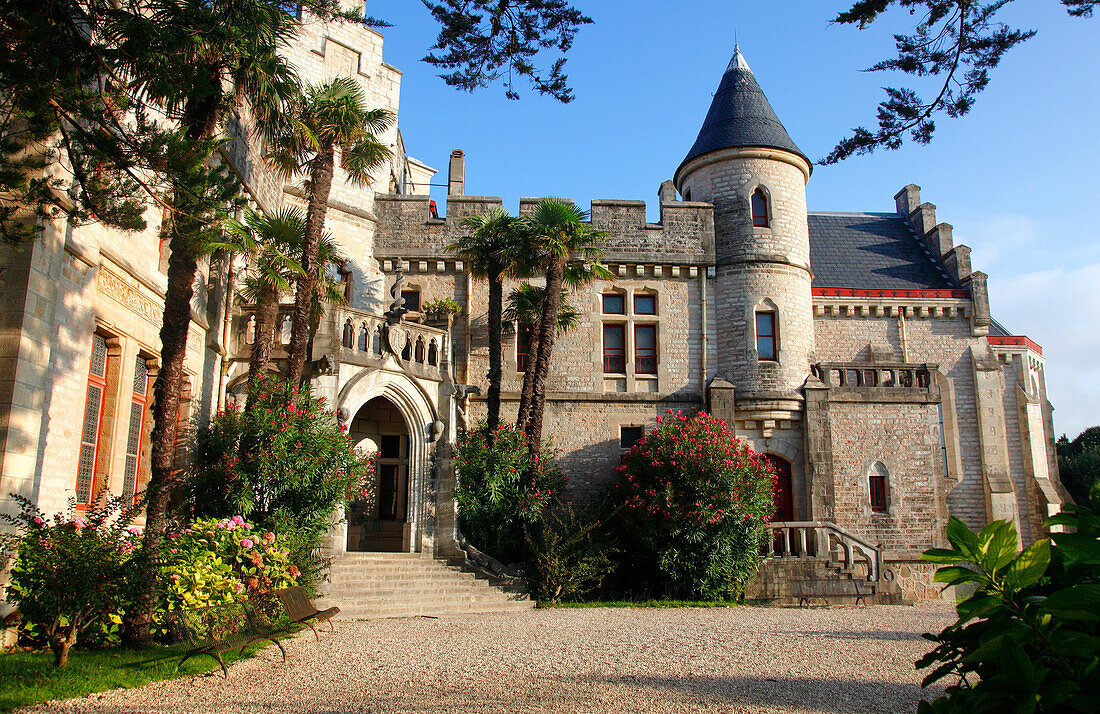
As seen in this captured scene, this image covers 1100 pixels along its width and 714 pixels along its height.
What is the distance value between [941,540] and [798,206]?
942cm

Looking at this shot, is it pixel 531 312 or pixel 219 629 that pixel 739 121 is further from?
pixel 219 629

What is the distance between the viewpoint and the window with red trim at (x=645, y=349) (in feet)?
67.2

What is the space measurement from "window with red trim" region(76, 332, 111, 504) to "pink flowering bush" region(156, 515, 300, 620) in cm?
146

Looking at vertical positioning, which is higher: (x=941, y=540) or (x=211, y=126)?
(x=211, y=126)

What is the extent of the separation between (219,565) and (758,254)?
51.2ft

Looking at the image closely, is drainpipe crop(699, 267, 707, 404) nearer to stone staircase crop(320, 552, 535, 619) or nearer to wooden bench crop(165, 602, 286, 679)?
stone staircase crop(320, 552, 535, 619)

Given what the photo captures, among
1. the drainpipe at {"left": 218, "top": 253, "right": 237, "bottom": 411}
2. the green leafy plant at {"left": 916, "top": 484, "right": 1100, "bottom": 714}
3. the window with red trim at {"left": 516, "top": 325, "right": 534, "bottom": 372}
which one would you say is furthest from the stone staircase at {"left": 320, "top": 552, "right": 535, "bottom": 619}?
the green leafy plant at {"left": 916, "top": 484, "right": 1100, "bottom": 714}

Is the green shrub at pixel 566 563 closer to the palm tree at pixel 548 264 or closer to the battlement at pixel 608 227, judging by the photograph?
the palm tree at pixel 548 264

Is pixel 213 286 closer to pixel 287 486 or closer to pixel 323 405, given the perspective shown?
pixel 323 405

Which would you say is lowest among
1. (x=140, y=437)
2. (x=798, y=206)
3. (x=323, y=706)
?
(x=323, y=706)

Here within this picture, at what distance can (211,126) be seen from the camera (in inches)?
363

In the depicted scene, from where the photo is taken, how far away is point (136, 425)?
11969 mm

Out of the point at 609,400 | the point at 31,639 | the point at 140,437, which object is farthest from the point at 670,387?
the point at 31,639

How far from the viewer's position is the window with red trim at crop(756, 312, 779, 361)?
20.1 metres
